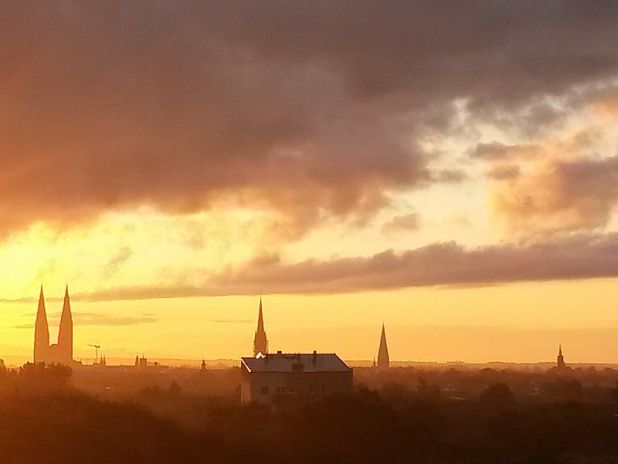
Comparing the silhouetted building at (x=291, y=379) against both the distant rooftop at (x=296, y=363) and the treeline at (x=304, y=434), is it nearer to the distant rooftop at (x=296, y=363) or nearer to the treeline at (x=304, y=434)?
the distant rooftop at (x=296, y=363)

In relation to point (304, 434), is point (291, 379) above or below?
above

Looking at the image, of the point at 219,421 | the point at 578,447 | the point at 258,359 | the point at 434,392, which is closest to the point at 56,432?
the point at 219,421

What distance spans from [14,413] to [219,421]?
647 inches

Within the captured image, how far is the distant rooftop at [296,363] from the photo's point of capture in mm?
112375

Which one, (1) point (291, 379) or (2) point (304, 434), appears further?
(1) point (291, 379)

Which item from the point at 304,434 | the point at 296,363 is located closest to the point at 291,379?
the point at 296,363

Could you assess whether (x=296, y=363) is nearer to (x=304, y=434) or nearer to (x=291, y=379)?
(x=291, y=379)

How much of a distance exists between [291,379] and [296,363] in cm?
288

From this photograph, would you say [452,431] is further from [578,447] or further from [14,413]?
[14,413]

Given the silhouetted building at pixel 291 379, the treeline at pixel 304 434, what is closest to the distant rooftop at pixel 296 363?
the silhouetted building at pixel 291 379

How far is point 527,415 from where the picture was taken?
94500 mm

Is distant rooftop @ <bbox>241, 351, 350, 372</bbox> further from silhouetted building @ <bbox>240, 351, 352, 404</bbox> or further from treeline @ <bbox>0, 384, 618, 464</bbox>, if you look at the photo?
treeline @ <bbox>0, 384, 618, 464</bbox>

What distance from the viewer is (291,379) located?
364ft

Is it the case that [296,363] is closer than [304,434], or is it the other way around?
[304,434]
